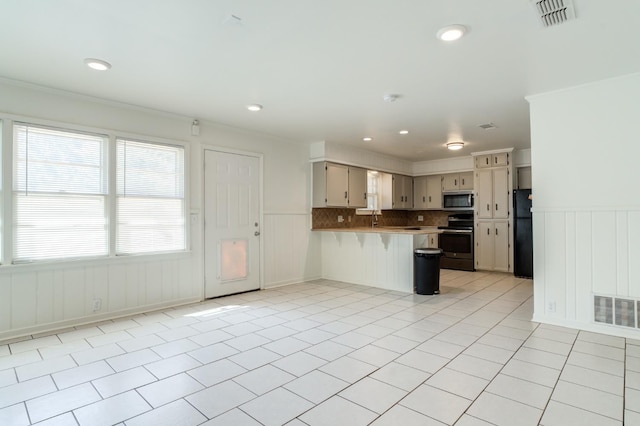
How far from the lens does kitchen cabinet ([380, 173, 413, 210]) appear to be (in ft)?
25.7

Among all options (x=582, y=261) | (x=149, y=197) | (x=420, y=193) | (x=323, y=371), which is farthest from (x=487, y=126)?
(x=149, y=197)

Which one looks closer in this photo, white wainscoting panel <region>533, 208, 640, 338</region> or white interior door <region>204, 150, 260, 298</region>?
white wainscoting panel <region>533, 208, 640, 338</region>

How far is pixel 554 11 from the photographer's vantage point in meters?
2.22

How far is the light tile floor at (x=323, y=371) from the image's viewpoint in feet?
6.82

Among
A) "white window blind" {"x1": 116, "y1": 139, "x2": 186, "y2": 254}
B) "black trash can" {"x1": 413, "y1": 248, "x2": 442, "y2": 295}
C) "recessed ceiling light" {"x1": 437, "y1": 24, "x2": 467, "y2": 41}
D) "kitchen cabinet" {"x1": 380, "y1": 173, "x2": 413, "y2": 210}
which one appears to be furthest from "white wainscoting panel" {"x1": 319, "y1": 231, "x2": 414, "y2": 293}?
"recessed ceiling light" {"x1": 437, "y1": 24, "x2": 467, "y2": 41}

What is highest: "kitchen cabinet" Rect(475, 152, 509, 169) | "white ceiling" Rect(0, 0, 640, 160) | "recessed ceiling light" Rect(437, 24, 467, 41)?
"white ceiling" Rect(0, 0, 640, 160)

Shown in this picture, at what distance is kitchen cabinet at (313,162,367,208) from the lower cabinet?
104 inches

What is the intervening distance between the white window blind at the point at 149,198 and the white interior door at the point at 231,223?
1.33 ft

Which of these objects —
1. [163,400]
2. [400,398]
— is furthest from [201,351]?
[400,398]

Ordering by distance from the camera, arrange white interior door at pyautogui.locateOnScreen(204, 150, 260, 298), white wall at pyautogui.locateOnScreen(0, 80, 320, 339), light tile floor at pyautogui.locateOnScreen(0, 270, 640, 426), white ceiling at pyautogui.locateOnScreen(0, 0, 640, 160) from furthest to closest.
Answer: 1. white interior door at pyautogui.locateOnScreen(204, 150, 260, 298)
2. white wall at pyautogui.locateOnScreen(0, 80, 320, 339)
3. white ceiling at pyautogui.locateOnScreen(0, 0, 640, 160)
4. light tile floor at pyautogui.locateOnScreen(0, 270, 640, 426)

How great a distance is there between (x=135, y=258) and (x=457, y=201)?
21.5 feet

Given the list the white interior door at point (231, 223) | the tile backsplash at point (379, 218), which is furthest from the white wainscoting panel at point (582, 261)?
the white interior door at point (231, 223)

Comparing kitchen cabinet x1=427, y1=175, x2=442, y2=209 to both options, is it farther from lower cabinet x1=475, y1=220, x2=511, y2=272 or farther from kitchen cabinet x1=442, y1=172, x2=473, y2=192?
lower cabinet x1=475, y1=220, x2=511, y2=272

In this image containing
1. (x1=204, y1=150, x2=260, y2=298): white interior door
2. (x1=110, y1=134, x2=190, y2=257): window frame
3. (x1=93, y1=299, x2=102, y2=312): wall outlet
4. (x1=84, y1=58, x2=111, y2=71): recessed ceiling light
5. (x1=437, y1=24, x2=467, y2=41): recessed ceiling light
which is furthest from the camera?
(x1=204, y1=150, x2=260, y2=298): white interior door
